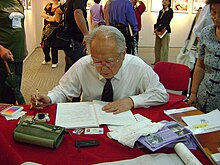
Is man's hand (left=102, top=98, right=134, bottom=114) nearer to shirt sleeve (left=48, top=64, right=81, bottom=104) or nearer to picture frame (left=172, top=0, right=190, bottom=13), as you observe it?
shirt sleeve (left=48, top=64, right=81, bottom=104)

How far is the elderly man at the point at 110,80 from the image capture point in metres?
1.48

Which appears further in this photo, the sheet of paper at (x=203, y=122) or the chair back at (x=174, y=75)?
the chair back at (x=174, y=75)

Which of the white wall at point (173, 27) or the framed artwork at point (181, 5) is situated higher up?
the framed artwork at point (181, 5)

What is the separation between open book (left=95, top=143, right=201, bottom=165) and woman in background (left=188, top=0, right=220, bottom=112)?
72 cm

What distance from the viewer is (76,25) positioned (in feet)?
9.58

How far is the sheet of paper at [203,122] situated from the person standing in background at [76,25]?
1760mm

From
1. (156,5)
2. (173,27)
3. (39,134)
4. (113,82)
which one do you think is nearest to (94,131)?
(39,134)

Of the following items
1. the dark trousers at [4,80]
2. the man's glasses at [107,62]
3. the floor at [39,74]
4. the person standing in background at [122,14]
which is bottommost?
the floor at [39,74]

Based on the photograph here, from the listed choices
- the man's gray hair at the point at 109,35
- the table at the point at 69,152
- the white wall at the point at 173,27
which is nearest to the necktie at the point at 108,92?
the man's gray hair at the point at 109,35

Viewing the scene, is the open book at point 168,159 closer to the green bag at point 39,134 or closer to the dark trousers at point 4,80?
the green bag at point 39,134

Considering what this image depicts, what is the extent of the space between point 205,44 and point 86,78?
79cm

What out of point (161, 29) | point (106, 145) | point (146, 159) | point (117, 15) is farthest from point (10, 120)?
point (161, 29)

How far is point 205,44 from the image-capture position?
1646 mm

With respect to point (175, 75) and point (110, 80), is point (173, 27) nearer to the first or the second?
point (175, 75)
